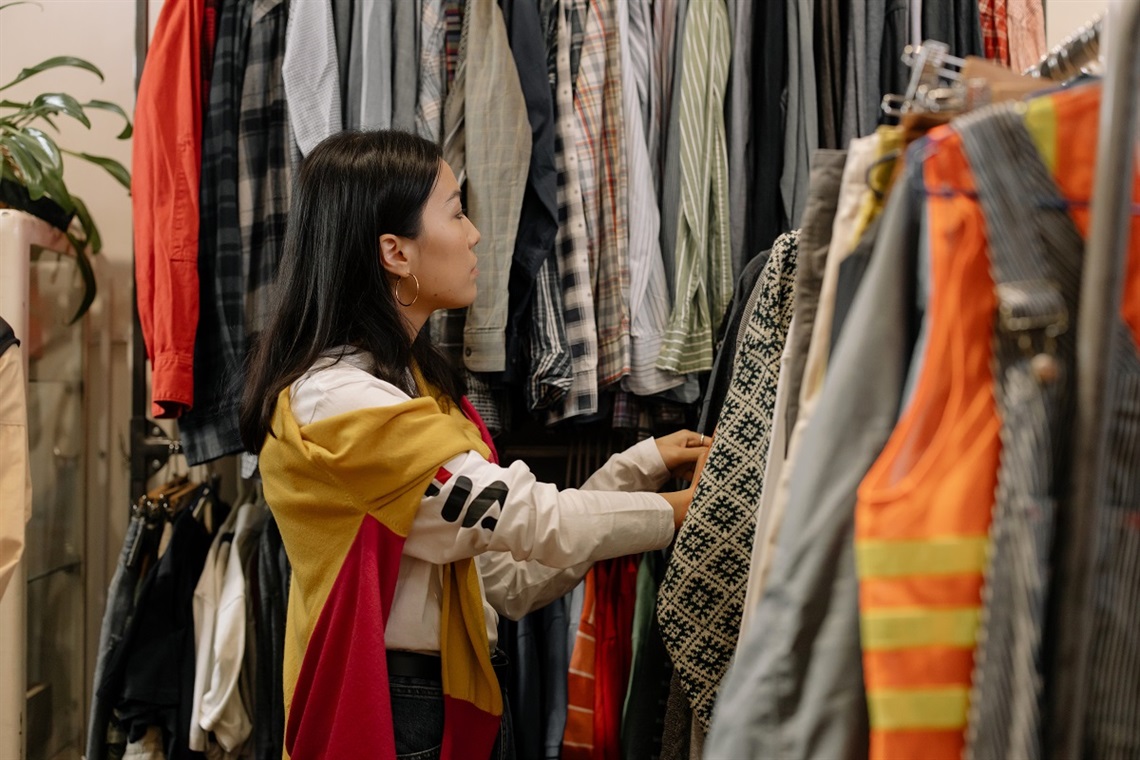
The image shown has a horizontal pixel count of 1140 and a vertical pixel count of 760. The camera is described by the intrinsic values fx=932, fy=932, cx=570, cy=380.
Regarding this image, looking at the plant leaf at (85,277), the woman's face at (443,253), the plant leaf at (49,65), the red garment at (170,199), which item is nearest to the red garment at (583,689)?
the woman's face at (443,253)

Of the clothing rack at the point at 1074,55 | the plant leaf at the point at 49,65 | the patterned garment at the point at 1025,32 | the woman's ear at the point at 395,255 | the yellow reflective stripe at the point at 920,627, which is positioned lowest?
→ the yellow reflective stripe at the point at 920,627

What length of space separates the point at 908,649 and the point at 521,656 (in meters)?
1.14

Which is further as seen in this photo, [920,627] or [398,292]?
[398,292]

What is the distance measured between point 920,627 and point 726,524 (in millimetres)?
477

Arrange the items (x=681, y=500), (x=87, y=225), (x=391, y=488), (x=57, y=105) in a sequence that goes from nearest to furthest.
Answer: (x=391, y=488), (x=681, y=500), (x=57, y=105), (x=87, y=225)

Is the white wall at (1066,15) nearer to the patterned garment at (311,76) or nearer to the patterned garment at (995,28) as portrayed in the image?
the patterned garment at (995,28)

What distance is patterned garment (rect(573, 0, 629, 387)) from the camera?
1.56 metres

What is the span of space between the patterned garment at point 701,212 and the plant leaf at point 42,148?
109cm

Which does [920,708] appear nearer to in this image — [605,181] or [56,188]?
[605,181]

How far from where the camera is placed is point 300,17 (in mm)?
1557

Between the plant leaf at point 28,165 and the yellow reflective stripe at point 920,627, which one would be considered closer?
the yellow reflective stripe at point 920,627

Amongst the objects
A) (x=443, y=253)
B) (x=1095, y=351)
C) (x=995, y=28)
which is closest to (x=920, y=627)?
(x=1095, y=351)

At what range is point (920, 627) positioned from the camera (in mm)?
528

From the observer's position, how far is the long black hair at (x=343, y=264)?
48.5 inches
